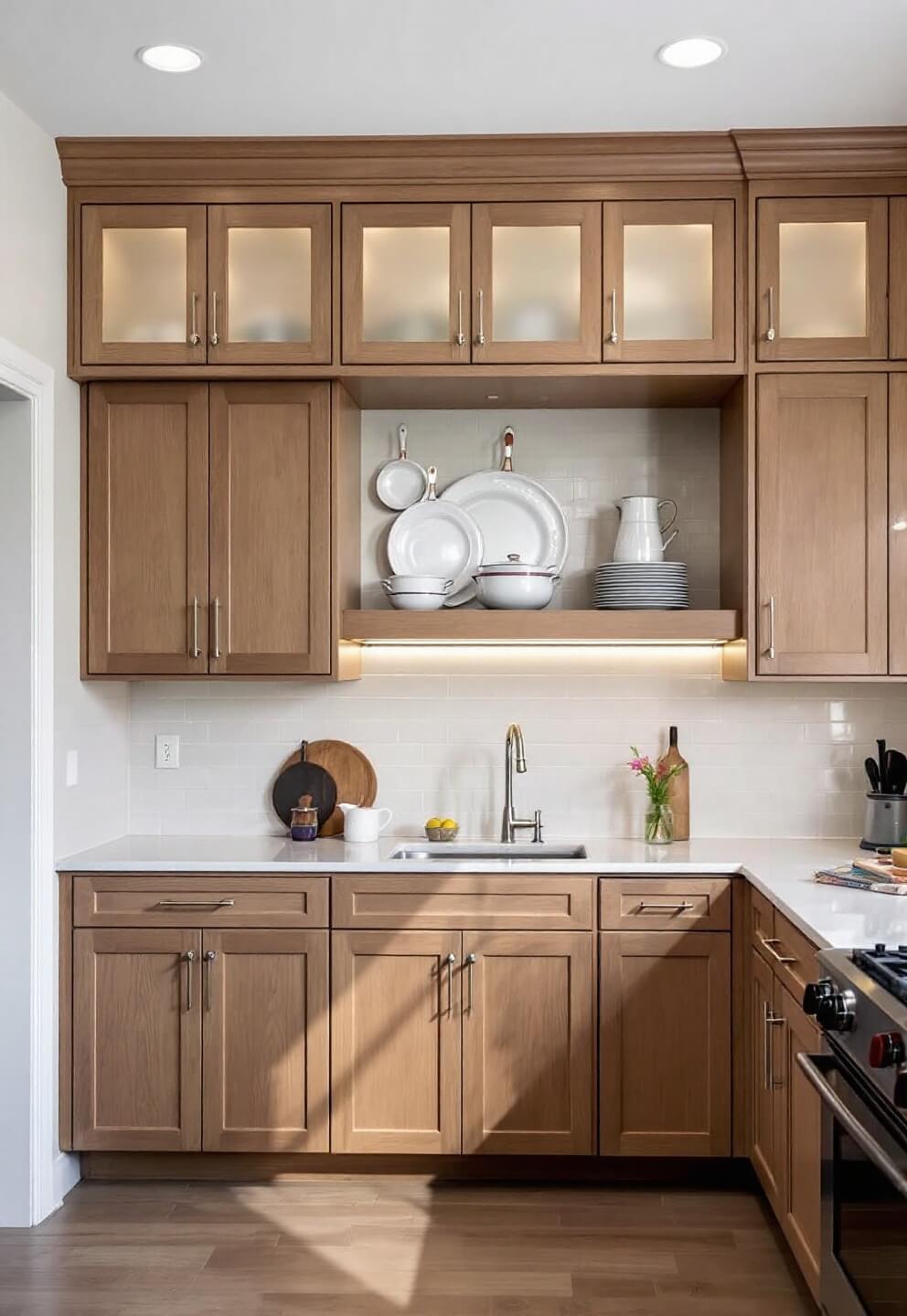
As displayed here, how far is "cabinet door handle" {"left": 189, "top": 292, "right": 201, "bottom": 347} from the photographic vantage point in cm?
337

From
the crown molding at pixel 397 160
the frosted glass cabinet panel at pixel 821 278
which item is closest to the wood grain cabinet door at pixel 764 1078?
the frosted glass cabinet panel at pixel 821 278

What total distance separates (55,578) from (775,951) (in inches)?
82.0

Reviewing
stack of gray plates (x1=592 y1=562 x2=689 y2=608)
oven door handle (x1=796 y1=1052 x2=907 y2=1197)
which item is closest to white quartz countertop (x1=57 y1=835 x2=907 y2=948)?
oven door handle (x1=796 y1=1052 x2=907 y2=1197)

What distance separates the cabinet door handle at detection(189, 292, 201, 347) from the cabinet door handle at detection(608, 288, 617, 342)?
115 cm

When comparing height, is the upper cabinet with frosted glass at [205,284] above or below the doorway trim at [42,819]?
above

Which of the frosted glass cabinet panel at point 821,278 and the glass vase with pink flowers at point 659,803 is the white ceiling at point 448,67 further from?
the glass vase with pink flowers at point 659,803

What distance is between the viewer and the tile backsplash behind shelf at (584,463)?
12.3 feet

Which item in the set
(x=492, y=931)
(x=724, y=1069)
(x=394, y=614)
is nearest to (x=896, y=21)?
(x=394, y=614)

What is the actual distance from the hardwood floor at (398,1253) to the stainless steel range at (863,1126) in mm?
638

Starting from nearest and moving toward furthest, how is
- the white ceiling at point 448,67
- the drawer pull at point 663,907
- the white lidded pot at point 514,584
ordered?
the white ceiling at point 448,67 < the drawer pull at point 663,907 < the white lidded pot at point 514,584

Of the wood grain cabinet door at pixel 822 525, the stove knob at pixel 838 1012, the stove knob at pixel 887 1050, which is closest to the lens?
the stove knob at pixel 887 1050

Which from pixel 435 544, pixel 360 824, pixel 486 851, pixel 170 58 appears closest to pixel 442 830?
pixel 486 851

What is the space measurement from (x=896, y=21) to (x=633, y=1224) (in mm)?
2911

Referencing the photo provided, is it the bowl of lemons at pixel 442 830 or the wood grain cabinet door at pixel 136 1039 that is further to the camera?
the bowl of lemons at pixel 442 830
